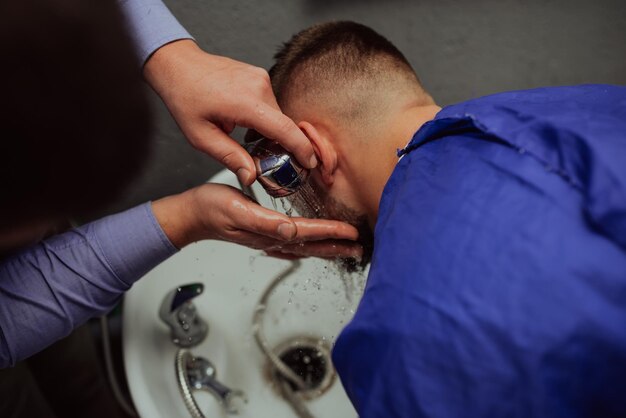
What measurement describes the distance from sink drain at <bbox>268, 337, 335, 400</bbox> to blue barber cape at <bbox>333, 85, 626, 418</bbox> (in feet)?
1.32

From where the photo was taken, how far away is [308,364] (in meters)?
0.96

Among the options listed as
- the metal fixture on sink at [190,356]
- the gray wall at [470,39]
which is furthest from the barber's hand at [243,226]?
the gray wall at [470,39]

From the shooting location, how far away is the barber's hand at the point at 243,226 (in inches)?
28.8

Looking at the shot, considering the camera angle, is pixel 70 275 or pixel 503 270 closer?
pixel 503 270

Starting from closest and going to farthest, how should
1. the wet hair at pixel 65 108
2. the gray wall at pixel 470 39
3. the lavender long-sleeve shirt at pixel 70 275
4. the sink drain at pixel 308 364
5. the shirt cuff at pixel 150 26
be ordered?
the wet hair at pixel 65 108 → the lavender long-sleeve shirt at pixel 70 275 → the shirt cuff at pixel 150 26 → the sink drain at pixel 308 364 → the gray wall at pixel 470 39

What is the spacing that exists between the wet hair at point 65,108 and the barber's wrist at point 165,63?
0.29m

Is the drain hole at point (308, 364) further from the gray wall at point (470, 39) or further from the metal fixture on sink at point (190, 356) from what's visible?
the gray wall at point (470, 39)

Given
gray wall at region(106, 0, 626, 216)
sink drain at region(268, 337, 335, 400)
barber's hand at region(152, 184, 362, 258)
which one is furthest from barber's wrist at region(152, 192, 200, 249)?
gray wall at region(106, 0, 626, 216)

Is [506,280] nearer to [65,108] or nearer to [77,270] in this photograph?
[65,108]

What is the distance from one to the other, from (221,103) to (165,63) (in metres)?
0.14

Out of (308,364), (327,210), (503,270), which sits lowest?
(308,364)

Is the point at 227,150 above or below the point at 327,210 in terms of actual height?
above

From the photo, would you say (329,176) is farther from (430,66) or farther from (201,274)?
(430,66)

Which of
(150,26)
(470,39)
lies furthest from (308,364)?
(470,39)
